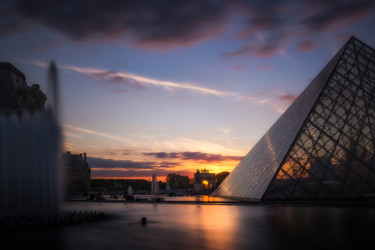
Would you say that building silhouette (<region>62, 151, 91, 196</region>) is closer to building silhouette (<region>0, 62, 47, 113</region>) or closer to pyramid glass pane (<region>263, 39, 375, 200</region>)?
building silhouette (<region>0, 62, 47, 113</region>)

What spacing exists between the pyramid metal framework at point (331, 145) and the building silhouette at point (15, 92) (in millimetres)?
43141

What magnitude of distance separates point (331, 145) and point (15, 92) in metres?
53.0

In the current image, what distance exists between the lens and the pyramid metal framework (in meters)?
28.9

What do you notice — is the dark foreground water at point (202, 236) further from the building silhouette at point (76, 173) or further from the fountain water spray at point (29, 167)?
the building silhouette at point (76, 173)

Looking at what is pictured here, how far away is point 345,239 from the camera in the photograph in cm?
1105

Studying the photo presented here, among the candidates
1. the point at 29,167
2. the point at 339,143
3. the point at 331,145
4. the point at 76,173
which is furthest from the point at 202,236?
the point at 76,173

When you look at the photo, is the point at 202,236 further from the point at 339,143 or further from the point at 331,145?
the point at 339,143

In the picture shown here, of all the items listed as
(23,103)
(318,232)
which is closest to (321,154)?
(318,232)

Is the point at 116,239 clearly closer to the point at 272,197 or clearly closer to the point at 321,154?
the point at 272,197

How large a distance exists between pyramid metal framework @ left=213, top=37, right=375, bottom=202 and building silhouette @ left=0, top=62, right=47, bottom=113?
43141 mm

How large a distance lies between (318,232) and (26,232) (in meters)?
10.9

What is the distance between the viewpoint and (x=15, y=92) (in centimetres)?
6081

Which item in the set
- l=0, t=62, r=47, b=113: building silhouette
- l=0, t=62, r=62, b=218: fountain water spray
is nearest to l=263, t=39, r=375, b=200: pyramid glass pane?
l=0, t=62, r=62, b=218: fountain water spray

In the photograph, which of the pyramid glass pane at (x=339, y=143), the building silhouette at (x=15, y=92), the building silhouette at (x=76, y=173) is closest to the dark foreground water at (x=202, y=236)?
the pyramid glass pane at (x=339, y=143)
